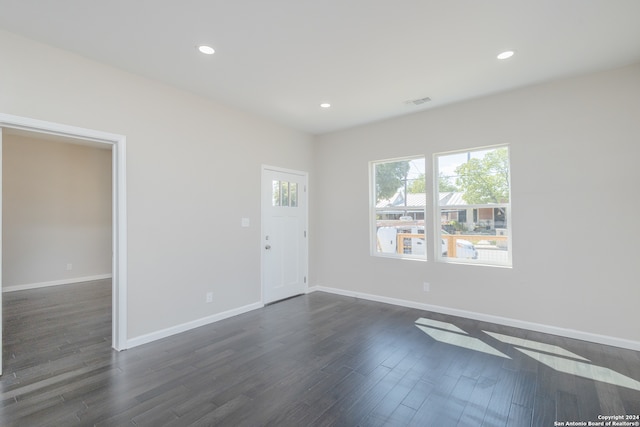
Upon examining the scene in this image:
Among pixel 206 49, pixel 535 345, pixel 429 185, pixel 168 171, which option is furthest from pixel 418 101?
pixel 168 171

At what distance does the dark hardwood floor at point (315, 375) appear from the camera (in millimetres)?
2051

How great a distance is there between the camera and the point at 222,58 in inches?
113

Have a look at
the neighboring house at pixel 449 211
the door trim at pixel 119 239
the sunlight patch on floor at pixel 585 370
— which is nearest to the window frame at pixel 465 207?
the neighboring house at pixel 449 211

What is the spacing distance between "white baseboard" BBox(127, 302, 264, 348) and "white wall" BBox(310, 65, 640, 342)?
2311 millimetres

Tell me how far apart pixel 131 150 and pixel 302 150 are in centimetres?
276

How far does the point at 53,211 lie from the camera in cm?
594

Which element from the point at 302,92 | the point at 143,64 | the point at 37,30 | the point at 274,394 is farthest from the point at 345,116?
the point at 274,394

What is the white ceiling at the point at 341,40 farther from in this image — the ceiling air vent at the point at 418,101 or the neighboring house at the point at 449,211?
the neighboring house at the point at 449,211

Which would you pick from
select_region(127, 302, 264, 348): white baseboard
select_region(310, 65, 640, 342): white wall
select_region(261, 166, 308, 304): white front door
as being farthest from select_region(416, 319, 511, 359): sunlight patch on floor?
select_region(127, 302, 264, 348): white baseboard

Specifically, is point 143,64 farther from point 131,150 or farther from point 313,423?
point 313,423

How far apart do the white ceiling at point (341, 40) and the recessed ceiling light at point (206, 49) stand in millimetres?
73

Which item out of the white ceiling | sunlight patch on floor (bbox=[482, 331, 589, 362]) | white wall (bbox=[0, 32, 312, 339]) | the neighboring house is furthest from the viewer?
the neighboring house

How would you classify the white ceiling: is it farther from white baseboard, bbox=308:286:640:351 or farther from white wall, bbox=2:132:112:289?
white wall, bbox=2:132:112:289

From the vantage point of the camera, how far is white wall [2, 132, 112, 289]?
18.0 ft
